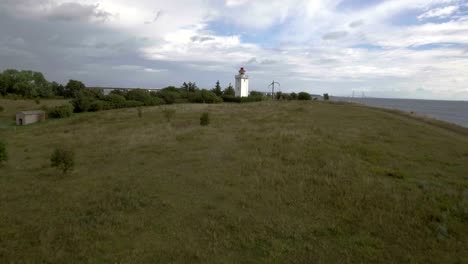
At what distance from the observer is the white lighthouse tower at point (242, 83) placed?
188 ft

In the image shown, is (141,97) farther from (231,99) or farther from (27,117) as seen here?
(27,117)

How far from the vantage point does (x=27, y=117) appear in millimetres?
33500

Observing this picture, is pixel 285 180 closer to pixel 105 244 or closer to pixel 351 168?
pixel 351 168

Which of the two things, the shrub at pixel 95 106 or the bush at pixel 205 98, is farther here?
the bush at pixel 205 98

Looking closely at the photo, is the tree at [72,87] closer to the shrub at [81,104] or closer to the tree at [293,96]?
the shrub at [81,104]

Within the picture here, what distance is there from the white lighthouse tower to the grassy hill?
1800 inches

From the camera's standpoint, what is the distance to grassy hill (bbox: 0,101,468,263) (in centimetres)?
516

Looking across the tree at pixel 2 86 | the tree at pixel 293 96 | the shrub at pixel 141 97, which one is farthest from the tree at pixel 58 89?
the tree at pixel 293 96

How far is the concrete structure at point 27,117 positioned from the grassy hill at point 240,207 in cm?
2458

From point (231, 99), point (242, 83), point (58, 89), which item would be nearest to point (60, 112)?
point (231, 99)

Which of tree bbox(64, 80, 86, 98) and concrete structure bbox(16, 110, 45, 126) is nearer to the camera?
concrete structure bbox(16, 110, 45, 126)

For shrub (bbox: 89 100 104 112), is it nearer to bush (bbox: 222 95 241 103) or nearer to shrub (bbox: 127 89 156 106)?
shrub (bbox: 127 89 156 106)

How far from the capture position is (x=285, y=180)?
8.91 m

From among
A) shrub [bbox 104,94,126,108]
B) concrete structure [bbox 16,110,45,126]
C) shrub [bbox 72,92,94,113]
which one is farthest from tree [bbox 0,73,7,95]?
concrete structure [bbox 16,110,45,126]
